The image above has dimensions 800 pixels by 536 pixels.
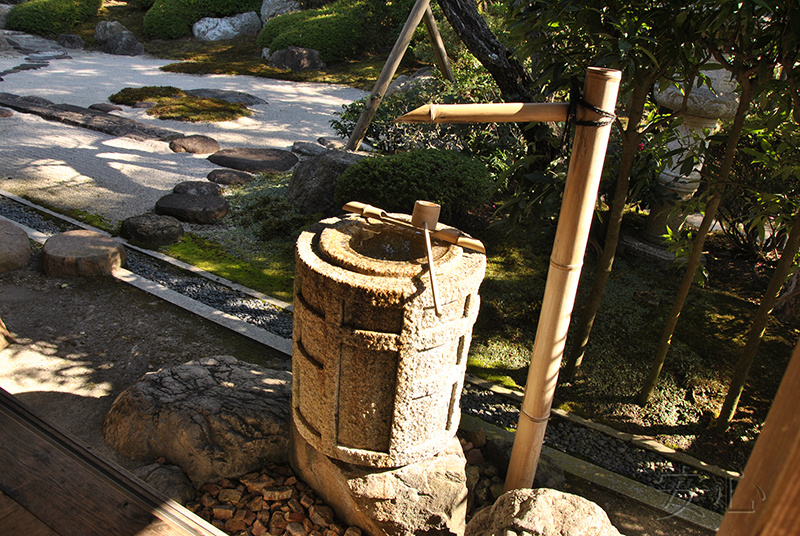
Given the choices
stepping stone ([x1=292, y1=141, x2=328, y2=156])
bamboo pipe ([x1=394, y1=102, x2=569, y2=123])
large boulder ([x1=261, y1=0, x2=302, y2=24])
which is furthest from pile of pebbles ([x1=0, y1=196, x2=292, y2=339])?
large boulder ([x1=261, y1=0, x2=302, y2=24])

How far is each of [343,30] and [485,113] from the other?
50.1ft

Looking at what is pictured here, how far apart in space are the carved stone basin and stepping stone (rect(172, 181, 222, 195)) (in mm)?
4735

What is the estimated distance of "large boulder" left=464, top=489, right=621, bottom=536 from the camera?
2076 mm

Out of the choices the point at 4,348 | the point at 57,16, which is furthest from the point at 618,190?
the point at 57,16

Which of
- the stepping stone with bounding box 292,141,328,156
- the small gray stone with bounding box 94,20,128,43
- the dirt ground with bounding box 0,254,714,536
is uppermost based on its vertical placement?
the small gray stone with bounding box 94,20,128,43

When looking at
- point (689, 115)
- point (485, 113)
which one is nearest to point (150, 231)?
point (485, 113)

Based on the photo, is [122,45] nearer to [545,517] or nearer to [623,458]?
[623,458]

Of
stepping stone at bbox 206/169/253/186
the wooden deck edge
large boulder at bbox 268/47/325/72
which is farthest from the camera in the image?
large boulder at bbox 268/47/325/72

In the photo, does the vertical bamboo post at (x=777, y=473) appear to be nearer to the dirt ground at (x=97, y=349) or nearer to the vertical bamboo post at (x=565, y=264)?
the vertical bamboo post at (x=565, y=264)

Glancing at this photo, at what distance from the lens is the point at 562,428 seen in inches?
144

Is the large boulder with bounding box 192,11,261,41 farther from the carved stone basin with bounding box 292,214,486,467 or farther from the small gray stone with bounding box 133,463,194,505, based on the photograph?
the carved stone basin with bounding box 292,214,486,467

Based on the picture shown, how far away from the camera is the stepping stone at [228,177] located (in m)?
7.24

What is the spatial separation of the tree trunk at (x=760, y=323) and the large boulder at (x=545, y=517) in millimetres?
1752

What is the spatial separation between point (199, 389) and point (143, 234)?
3049 mm
